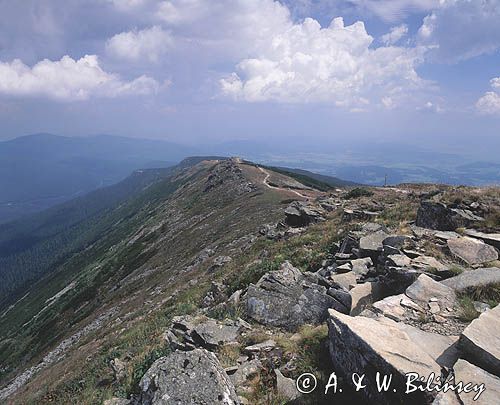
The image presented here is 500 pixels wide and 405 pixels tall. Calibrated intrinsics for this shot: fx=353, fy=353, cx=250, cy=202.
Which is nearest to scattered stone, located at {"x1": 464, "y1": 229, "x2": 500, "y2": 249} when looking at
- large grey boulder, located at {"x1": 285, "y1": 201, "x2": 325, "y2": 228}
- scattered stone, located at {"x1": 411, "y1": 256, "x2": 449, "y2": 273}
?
scattered stone, located at {"x1": 411, "y1": 256, "x2": 449, "y2": 273}

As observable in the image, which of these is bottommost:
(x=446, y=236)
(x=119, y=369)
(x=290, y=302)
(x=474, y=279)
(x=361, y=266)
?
(x=119, y=369)

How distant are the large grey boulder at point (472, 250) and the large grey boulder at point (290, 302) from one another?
4.96 metres

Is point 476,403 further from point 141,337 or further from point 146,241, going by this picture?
point 146,241

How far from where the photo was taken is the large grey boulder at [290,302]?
41.3ft

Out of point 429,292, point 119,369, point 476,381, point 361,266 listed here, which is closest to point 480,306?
point 429,292

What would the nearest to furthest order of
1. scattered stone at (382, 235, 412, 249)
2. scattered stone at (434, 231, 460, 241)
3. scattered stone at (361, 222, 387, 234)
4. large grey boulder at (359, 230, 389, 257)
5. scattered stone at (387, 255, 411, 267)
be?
1. scattered stone at (387, 255, 411, 267)
2. scattered stone at (382, 235, 412, 249)
3. scattered stone at (434, 231, 460, 241)
4. large grey boulder at (359, 230, 389, 257)
5. scattered stone at (361, 222, 387, 234)

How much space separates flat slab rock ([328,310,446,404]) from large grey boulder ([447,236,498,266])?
6277mm

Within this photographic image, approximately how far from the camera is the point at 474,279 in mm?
11180

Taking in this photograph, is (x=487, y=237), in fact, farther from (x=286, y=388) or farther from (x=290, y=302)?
(x=286, y=388)

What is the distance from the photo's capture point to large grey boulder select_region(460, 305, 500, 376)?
7.12m

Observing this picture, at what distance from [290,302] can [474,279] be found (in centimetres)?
615

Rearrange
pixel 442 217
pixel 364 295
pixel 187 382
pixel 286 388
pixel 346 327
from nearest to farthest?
pixel 187 382 → pixel 346 327 → pixel 286 388 → pixel 364 295 → pixel 442 217

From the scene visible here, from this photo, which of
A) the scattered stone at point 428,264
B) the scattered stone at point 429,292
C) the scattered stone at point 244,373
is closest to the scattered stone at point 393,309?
the scattered stone at point 429,292

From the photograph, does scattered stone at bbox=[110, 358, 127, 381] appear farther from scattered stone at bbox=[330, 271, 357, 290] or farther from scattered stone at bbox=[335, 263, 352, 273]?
scattered stone at bbox=[335, 263, 352, 273]
